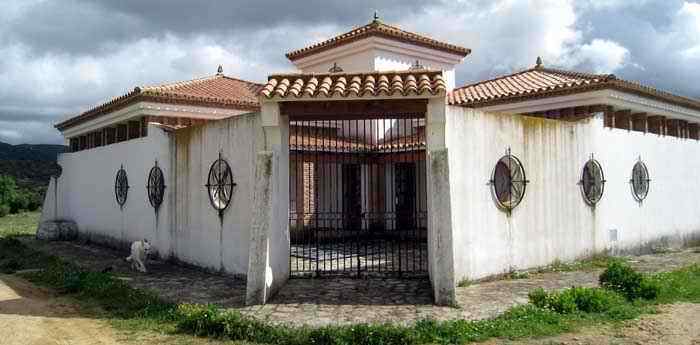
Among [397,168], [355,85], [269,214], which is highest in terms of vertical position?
[355,85]

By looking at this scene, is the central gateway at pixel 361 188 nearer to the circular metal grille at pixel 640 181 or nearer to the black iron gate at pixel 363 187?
the black iron gate at pixel 363 187

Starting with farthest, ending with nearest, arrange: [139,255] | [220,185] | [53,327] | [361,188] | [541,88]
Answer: [361,188] → [541,88] → [139,255] → [220,185] → [53,327]

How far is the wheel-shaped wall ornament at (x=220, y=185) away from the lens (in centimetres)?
1043

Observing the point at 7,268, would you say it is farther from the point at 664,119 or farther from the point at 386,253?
the point at 664,119

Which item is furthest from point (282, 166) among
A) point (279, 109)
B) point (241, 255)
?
point (241, 255)

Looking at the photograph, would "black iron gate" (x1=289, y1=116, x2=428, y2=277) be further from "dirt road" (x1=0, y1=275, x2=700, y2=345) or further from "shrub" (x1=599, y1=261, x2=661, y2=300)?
"dirt road" (x1=0, y1=275, x2=700, y2=345)

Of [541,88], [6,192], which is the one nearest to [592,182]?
[541,88]

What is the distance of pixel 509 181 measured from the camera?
10.1m

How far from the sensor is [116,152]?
51.6ft

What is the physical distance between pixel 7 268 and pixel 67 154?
28.1ft

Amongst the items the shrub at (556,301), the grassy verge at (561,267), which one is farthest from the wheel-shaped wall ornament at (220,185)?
the shrub at (556,301)

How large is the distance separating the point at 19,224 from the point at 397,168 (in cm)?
2043

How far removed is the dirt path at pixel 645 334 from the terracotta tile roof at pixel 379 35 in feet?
40.9

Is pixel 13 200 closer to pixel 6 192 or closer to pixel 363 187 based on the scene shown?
pixel 6 192
